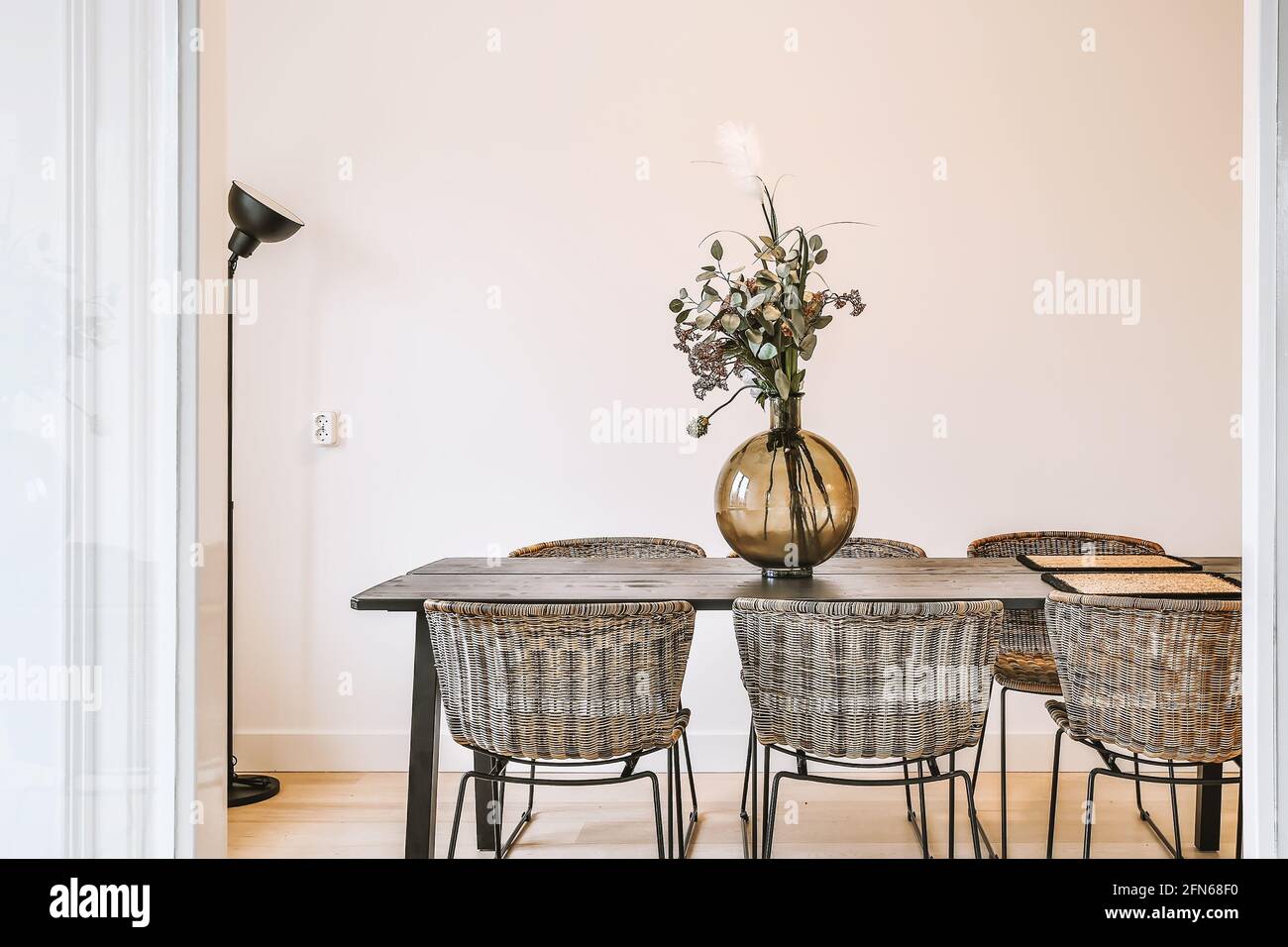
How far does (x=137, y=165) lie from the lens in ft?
2.70

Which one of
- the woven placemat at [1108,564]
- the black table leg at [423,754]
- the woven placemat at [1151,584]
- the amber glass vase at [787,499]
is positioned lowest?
the black table leg at [423,754]

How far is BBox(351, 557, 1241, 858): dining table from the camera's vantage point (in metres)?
1.91

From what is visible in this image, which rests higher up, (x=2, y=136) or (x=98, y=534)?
(x=2, y=136)

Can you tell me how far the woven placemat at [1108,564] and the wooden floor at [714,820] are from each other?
0.78m

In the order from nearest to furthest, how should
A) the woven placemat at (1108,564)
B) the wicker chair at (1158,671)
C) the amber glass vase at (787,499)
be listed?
the wicker chair at (1158,671) < the amber glass vase at (787,499) < the woven placemat at (1108,564)

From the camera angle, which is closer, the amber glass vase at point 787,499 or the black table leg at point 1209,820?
the amber glass vase at point 787,499

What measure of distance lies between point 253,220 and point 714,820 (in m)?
2.41

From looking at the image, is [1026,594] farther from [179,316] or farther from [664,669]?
[179,316]

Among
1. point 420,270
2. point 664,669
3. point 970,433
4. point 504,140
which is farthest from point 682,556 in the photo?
point 504,140

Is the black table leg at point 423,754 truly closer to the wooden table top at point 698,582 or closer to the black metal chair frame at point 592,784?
the black metal chair frame at point 592,784

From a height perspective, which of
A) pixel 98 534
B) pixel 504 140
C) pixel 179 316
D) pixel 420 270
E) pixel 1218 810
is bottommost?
pixel 1218 810

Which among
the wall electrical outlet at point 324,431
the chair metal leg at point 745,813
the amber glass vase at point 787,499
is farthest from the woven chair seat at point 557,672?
the wall electrical outlet at point 324,431

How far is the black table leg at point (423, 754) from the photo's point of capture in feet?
6.29

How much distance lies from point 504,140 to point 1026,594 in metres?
2.43
